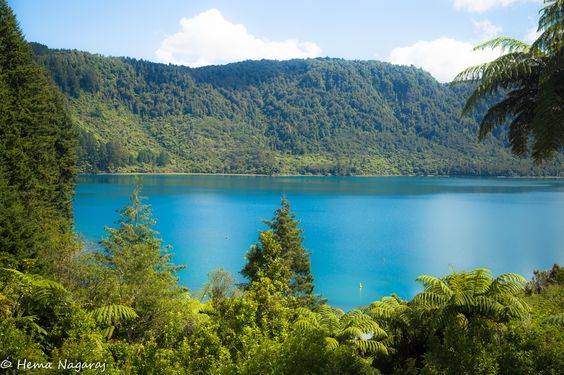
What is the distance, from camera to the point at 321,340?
473 cm

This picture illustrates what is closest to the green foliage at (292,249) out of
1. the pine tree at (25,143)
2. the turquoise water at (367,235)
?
the turquoise water at (367,235)

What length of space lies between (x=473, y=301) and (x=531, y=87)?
3476 mm

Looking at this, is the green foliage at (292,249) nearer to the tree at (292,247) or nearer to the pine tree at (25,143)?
the tree at (292,247)

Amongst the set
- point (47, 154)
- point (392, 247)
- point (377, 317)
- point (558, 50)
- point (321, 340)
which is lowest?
point (392, 247)

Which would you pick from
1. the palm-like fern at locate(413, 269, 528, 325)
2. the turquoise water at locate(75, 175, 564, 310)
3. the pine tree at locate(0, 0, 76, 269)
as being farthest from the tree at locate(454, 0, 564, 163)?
the turquoise water at locate(75, 175, 564, 310)

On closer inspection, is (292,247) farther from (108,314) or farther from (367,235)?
(367,235)

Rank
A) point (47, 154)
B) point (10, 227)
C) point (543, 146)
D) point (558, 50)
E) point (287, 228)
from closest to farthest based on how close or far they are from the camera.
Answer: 1. point (558, 50)
2. point (543, 146)
3. point (10, 227)
4. point (287, 228)
5. point (47, 154)

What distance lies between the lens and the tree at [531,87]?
5.44 metres

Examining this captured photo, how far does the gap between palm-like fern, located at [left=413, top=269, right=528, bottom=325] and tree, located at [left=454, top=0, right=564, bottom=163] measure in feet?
7.13

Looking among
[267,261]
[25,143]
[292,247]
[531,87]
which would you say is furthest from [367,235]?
[531,87]

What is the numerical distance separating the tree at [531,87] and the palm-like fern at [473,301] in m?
2.17

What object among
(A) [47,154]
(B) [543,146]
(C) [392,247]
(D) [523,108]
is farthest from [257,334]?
(C) [392,247]

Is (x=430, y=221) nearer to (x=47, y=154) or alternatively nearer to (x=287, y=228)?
(x=287, y=228)

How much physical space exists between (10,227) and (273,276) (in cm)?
910
